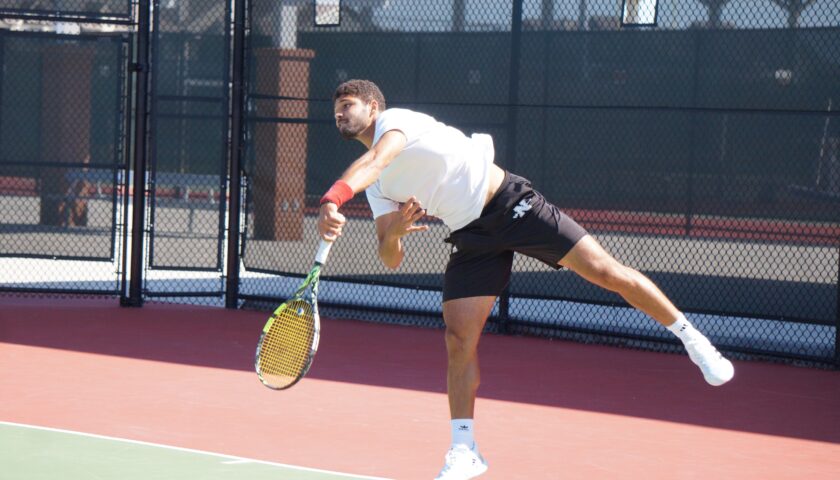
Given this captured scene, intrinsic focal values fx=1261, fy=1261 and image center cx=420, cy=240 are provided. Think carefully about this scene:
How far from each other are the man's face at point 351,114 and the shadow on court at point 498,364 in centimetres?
281

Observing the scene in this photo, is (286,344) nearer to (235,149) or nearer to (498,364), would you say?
(498,364)

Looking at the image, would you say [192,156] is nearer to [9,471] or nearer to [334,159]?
[334,159]

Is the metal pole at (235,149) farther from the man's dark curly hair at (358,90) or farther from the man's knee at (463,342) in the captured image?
the man's dark curly hair at (358,90)

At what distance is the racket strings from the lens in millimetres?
4785

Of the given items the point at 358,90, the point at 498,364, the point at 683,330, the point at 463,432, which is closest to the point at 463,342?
the point at 463,432

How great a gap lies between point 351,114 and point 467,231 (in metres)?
0.78

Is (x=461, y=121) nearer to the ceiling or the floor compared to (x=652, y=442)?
nearer to the ceiling

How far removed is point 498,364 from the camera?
27.6 ft

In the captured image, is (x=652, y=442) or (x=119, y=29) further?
(x=119, y=29)

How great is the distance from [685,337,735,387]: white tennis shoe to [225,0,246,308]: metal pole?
5854 mm

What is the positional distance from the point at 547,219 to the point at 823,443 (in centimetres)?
224

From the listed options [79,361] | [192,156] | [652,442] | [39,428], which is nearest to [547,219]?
[652,442]

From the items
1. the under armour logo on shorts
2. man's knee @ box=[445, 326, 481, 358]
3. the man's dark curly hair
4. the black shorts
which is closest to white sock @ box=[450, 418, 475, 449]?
man's knee @ box=[445, 326, 481, 358]

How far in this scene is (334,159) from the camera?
39.1ft
